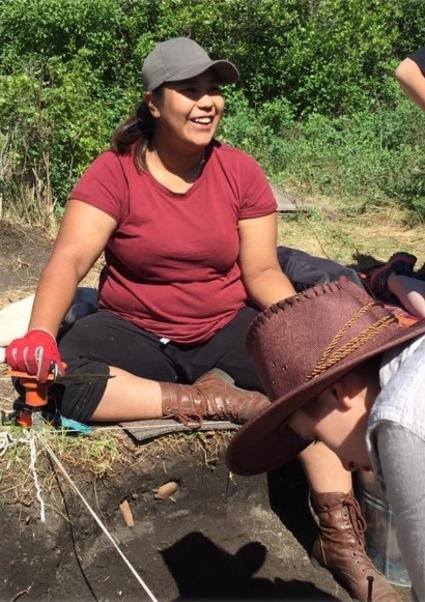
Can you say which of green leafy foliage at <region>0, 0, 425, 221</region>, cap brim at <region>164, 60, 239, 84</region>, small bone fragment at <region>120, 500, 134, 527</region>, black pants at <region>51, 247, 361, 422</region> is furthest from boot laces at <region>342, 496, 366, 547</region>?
green leafy foliage at <region>0, 0, 425, 221</region>

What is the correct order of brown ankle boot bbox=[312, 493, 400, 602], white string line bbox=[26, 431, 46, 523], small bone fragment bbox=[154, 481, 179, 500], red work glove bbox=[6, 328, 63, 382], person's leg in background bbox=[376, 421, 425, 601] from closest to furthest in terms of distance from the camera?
person's leg in background bbox=[376, 421, 425, 601] < red work glove bbox=[6, 328, 63, 382] < white string line bbox=[26, 431, 46, 523] < brown ankle boot bbox=[312, 493, 400, 602] < small bone fragment bbox=[154, 481, 179, 500]

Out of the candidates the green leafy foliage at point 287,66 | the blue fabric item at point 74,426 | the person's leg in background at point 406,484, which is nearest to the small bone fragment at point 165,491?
the blue fabric item at point 74,426

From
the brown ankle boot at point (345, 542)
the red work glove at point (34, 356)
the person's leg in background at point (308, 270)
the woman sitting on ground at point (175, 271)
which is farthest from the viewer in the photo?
the person's leg in background at point (308, 270)

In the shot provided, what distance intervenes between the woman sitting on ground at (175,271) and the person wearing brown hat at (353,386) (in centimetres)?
171

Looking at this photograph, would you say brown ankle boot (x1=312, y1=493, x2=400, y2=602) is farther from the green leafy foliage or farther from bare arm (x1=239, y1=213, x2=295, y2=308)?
the green leafy foliage

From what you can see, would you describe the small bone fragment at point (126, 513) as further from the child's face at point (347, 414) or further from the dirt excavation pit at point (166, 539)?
the child's face at point (347, 414)

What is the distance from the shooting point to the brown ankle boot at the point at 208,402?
3.53 meters

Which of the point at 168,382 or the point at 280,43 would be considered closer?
the point at 168,382

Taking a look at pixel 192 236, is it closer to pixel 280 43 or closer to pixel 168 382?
pixel 168 382

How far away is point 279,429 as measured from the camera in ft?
5.77

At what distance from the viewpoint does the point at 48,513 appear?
322 cm

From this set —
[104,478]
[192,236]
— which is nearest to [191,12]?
[192,236]

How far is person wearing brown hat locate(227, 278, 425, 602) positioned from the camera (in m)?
1.44

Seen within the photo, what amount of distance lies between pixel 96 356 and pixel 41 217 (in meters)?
2.54
